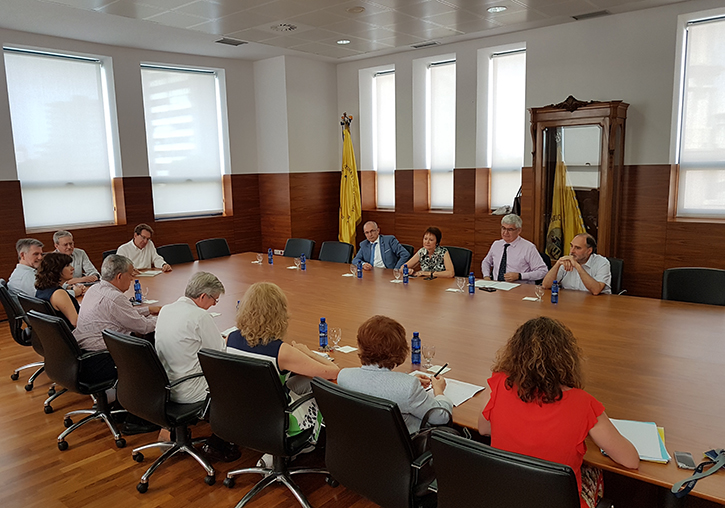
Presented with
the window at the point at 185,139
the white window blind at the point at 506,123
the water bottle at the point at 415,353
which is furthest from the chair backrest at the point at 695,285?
the window at the point at 185,139

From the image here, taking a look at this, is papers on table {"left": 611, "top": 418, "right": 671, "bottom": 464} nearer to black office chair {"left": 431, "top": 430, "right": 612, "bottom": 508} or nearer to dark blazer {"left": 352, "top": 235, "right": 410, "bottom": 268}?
black office chair {"left": 431, "top": 430, "right": 612, "bottom": 508}

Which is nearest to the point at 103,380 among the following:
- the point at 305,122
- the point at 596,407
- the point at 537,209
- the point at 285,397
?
the point at 285,397

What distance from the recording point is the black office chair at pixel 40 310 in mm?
3984

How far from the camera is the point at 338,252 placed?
6730 mm

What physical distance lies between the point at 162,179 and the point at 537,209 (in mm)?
5566

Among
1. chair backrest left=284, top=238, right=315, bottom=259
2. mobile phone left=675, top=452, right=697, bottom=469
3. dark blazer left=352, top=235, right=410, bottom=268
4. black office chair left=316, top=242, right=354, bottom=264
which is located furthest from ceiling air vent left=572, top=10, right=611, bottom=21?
mobile phone left=675, top=452, right=697, bottom=469

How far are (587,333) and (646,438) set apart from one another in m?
1.40

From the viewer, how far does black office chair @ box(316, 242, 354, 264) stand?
6645 mm

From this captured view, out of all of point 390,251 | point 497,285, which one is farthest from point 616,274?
point 390,251

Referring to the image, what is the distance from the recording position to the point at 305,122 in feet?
29.9

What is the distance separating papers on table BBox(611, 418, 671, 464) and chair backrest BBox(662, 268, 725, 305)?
8.38 feet

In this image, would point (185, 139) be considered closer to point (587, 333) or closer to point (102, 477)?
point (102, 477)

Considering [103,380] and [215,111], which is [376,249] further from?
[215,111]

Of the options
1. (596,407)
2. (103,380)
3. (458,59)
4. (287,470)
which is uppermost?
(458,59)
